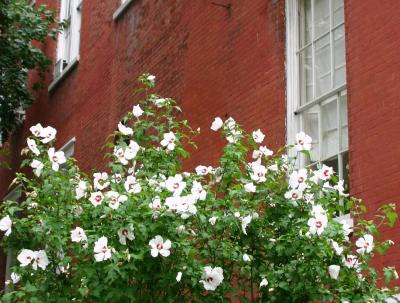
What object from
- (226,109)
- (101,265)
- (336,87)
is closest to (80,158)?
(226,109)

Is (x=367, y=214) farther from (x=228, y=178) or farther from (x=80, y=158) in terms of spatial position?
(x=80, y=158)

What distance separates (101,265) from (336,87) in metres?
3.57

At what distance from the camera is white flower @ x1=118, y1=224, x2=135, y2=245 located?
5672 mm

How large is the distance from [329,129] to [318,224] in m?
3.11

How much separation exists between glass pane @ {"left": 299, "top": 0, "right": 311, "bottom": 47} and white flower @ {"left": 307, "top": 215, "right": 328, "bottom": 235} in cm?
396

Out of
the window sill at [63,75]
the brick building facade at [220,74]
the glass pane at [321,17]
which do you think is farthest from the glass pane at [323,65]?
the window sill at [63,75]

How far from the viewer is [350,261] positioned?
5.80 m

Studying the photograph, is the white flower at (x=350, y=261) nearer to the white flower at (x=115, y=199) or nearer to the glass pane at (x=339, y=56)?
the white flower at (x=115, y=199)

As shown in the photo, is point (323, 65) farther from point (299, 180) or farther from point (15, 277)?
point (15, 277)

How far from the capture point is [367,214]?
743 cm

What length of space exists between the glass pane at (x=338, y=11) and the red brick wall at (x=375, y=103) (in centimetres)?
52

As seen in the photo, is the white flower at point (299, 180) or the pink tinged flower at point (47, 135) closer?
the white flower at point (299, 180)

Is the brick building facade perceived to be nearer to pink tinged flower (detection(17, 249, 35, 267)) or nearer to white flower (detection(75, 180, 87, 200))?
white flower (detection(75, 180, 87, 200))

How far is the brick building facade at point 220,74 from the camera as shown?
756cm
